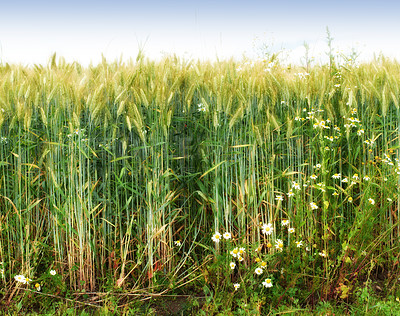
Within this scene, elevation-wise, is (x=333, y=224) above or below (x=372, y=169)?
below

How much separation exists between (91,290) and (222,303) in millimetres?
895

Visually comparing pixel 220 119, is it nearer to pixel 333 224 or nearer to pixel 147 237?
pixel 147 237

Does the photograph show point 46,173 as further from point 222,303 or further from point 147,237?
point 222,303

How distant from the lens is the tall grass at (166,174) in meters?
2.52

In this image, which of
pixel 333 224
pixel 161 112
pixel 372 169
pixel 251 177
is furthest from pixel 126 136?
pixel 372 169

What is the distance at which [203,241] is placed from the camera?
2.80 metres

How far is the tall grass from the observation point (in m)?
2.52

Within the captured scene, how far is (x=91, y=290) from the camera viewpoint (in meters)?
2.62

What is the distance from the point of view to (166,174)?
2428mm

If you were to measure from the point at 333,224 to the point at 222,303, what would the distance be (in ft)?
3.17

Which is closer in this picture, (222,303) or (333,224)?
(222,303)

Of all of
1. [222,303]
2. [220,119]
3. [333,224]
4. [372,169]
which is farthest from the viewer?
[372,169]

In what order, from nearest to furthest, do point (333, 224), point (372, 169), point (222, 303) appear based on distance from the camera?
point (222, 303), point (333, 224), point (372, 169)

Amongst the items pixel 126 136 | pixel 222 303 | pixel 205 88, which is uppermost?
pixel 205 88
